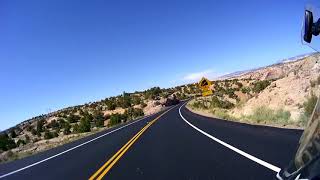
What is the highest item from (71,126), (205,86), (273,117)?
(205,86)

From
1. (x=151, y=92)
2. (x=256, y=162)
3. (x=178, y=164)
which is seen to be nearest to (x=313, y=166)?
(x=256, y=162)

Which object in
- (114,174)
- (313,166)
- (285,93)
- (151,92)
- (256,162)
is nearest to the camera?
(313,166)

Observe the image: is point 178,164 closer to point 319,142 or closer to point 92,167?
point 92,167

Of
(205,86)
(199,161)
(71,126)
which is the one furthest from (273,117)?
(71,126)

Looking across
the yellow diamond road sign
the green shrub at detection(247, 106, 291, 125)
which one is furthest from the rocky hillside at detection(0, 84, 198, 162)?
the green shrub at detection(247, 106, 291, 125)

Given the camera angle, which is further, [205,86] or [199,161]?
[205,86]

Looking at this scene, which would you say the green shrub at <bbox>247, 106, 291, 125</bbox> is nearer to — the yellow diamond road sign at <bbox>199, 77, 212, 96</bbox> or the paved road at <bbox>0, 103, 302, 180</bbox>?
the paved road at <bbox>0, 103, 302, 180</bbox>

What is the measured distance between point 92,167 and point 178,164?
3551 millimetres

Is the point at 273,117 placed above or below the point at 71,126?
above

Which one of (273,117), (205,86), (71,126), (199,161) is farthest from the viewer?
(71,126)

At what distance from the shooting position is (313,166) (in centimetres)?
307

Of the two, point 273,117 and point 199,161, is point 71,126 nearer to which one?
point 273,117

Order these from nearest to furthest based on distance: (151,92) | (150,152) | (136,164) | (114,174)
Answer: (114,174), (136,164), (150,152), (151,92)

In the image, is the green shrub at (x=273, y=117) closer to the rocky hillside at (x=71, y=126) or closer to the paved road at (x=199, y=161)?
the paved road at (x=199, y=161)
